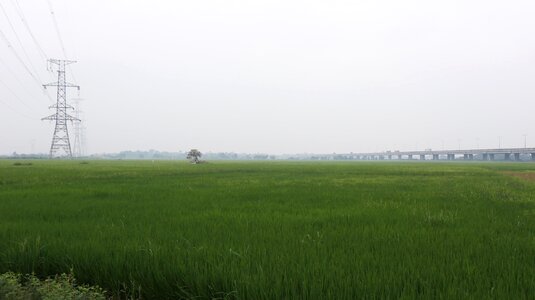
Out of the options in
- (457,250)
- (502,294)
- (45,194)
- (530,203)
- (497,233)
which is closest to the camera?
(502,294)

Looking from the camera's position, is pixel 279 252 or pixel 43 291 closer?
pixel 43 291

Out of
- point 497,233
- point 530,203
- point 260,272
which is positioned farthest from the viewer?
point 530,203

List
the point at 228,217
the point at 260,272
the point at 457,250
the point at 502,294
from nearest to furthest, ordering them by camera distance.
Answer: the point at 502,294, the point at 260,272, the point at 457,250, the point at 228,217

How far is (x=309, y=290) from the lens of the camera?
2.66 meters

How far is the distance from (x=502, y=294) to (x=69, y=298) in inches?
125

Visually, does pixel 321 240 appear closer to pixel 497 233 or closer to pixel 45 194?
pixel 497 233

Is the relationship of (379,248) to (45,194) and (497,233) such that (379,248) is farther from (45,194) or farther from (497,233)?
(45,194)

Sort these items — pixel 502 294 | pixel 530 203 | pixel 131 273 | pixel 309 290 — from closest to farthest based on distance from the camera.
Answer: pixel 502 294 < pixel 309 290 < pixel 131 273 < pixel 530 203

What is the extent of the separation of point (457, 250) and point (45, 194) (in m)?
9.49

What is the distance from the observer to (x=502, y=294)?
→ 2492 mm

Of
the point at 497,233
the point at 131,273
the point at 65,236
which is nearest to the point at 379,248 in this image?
the point at 497,233

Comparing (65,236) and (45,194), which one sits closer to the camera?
(65,236)

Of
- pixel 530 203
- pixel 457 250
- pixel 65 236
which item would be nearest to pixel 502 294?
pixel 457 250

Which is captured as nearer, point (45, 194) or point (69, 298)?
point (69, 298)
